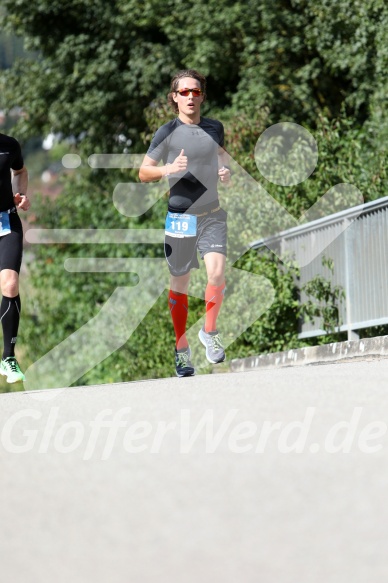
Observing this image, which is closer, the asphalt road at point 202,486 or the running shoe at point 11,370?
the asphalt road at point 202,486

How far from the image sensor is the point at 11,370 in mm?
8156

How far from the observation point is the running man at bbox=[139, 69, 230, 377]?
7965mm

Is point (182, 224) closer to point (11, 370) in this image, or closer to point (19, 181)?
point (19, 181)

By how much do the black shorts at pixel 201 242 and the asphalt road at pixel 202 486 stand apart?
59.5 inches

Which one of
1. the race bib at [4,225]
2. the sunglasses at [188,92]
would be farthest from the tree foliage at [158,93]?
the sunglasses at [188,92]

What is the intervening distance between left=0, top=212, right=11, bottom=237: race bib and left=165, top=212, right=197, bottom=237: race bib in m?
1.09

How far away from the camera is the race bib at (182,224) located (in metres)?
8.23

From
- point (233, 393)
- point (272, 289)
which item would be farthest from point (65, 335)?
point (233, 393)

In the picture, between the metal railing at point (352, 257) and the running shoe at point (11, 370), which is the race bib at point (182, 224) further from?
the metal railing at point (352, 257)

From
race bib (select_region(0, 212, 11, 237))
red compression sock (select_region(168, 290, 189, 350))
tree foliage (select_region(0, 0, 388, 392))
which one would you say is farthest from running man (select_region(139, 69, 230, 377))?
tree foliage (select_region(0, 0, 388, 392))

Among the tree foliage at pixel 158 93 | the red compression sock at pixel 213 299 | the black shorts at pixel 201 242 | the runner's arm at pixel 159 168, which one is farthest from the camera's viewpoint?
the tree foliage at pixel 158 93

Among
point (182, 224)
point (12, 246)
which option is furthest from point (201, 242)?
point (12, 246)

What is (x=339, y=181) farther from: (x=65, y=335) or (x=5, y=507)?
(x=5, y=507)

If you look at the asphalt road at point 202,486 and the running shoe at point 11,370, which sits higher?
the running shoe at point 11,370
